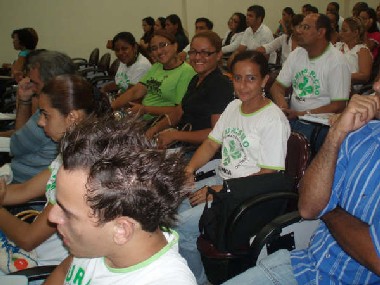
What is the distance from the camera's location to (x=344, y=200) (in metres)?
1.32

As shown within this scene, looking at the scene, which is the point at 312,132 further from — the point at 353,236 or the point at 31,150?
the point at 31,150

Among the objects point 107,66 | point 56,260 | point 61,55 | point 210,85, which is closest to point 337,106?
point 210,85

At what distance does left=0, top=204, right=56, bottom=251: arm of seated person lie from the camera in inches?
60.0

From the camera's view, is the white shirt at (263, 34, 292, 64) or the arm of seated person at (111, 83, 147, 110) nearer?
the arm of seated person at (111, 83, 147, 110)

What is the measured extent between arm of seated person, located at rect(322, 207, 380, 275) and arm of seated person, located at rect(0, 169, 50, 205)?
1.22m

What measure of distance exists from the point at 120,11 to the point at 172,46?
5.14m

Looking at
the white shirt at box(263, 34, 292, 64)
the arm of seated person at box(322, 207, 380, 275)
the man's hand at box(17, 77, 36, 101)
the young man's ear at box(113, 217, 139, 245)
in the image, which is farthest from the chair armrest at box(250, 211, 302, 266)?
the white shirt at box(263, 34, 292, 64)

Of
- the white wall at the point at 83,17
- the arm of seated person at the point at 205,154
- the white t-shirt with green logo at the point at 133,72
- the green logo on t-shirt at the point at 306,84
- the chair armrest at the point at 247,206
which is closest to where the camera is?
the chair armrest at the point at 247,206

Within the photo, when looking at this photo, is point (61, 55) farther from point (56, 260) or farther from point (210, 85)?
point (56, 260)

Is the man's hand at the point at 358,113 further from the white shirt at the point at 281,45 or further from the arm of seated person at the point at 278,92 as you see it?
the white shirt at the point at 281,45

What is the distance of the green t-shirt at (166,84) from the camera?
3.17 m

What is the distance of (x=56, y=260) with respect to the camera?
1607 mm

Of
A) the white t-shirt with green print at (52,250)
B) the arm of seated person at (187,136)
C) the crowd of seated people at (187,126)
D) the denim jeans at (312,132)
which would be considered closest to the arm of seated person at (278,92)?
the crowd of seated people at (187,126)

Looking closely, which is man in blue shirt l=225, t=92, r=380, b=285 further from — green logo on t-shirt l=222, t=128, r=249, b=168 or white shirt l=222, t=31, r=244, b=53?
white shirt l=222, t=31, r=244, b=53
